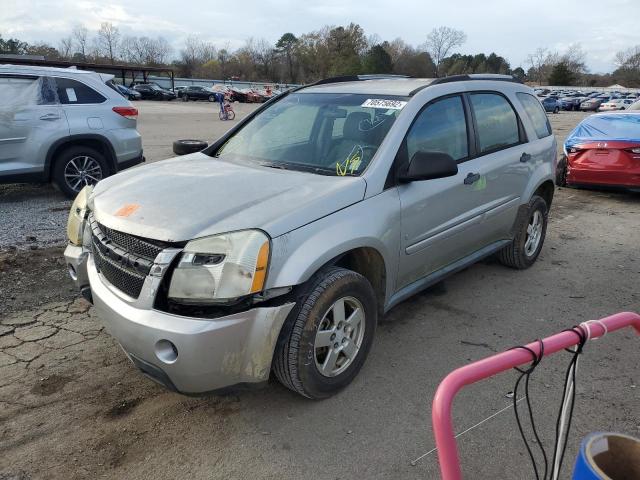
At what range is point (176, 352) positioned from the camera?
2.45 meters

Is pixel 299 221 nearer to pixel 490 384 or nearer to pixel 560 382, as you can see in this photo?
pixel 490 384

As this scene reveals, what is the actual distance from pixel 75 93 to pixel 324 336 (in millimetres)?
6373

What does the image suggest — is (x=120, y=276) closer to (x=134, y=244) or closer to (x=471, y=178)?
(x=134, y=244)

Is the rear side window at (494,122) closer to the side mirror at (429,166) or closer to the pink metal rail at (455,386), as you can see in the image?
the side mirror at (429,166)

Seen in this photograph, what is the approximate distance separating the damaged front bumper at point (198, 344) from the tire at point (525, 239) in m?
3.06

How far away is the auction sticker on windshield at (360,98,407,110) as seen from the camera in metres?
3.57

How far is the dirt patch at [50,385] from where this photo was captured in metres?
3.08

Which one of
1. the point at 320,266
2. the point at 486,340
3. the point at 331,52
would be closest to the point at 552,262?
the point at 486,340

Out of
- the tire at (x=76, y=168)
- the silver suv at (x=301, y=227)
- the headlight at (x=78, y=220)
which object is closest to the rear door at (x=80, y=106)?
the tire at (x=76, y=168)

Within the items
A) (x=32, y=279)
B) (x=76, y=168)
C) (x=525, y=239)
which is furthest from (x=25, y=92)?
(x=525, y=239)

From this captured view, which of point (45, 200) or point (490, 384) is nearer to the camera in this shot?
point (490, 384)

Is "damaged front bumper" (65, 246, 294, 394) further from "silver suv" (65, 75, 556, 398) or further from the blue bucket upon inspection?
the blue bucket

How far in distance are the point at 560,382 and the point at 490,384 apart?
45 cm

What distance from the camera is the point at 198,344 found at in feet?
7.91
